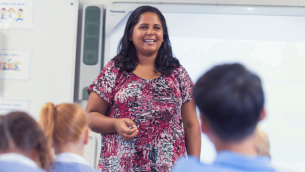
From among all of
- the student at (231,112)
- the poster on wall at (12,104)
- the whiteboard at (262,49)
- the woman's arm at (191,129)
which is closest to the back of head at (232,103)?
the student at (231,112)

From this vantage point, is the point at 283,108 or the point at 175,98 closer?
the point at 175,98

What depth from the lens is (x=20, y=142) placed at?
0.68 metres

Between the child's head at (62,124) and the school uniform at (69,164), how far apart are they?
0.05 m

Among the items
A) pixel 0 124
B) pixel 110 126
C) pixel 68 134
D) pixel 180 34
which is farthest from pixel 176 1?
pixel 0 124

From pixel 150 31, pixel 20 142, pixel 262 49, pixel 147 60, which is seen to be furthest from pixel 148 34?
pixel 262 49

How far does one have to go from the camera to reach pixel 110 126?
1.06 meters

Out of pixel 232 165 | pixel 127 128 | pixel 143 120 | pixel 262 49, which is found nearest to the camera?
pixel 232 165

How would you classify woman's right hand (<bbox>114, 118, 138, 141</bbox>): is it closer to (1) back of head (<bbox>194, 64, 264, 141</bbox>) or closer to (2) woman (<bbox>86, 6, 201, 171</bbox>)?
(2) woman (<bbox>86, 6, 201, 171</bbox>)

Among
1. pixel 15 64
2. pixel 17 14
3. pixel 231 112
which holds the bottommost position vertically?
pixel 231 112

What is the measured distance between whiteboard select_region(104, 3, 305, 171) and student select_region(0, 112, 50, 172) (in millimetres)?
1441

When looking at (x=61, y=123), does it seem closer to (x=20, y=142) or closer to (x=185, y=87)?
(x=20, y=142)

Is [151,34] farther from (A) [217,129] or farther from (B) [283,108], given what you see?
(B) [283,108]

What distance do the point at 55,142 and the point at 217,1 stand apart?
1.71 m

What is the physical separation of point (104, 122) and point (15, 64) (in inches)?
56.0
